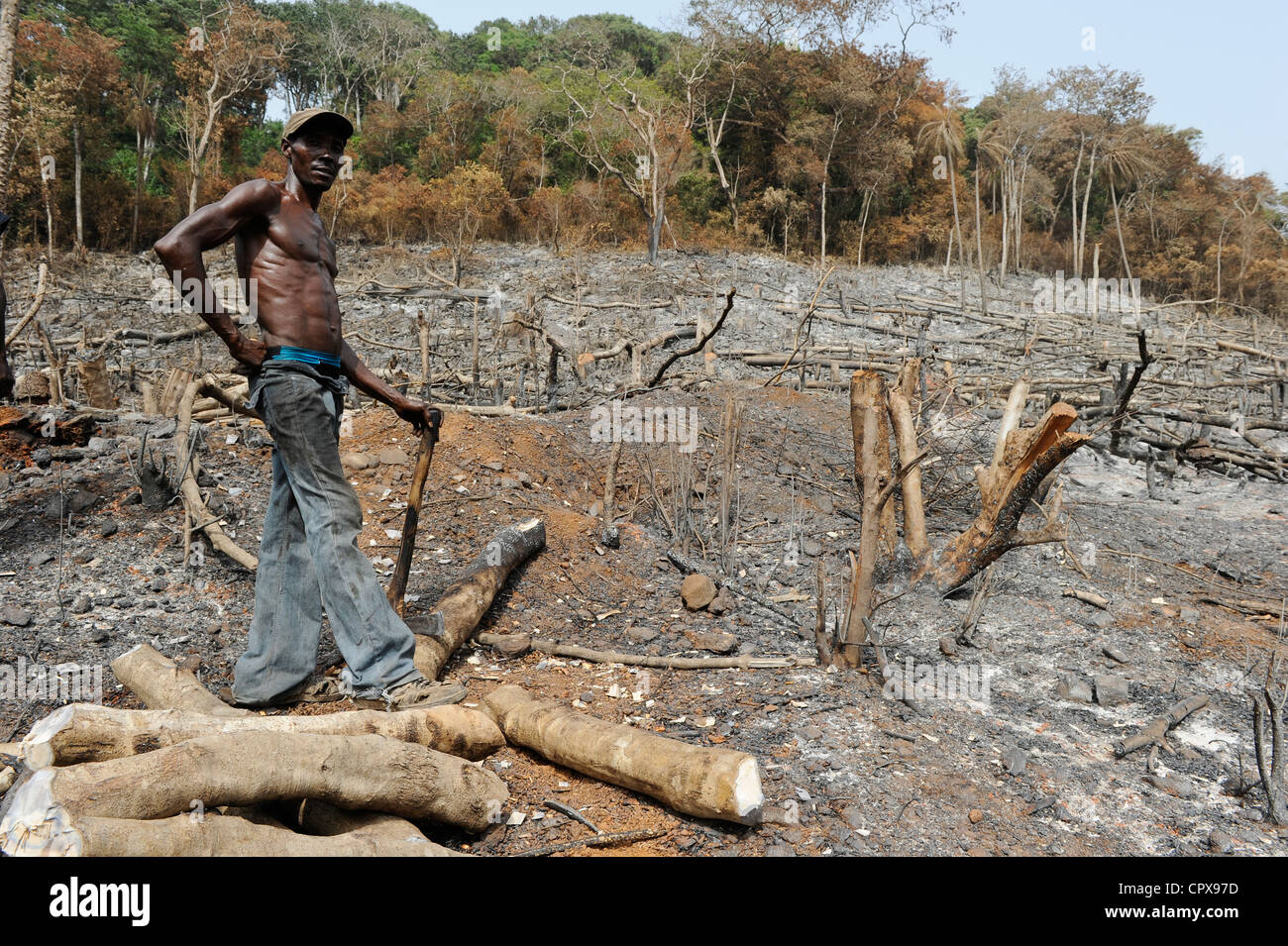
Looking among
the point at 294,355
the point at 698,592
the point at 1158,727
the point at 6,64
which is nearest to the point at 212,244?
the point at 294,355

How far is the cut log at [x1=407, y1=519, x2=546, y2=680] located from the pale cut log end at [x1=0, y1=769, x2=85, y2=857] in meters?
1.41

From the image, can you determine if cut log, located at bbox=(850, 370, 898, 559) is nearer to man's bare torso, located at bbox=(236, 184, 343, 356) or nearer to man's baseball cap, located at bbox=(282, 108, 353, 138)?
man's bare torso, located at bbox=(236, 184, 343, 356)

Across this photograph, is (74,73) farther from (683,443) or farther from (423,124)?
(683,443)

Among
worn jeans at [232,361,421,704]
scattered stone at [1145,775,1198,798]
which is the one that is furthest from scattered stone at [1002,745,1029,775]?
worn jeans at [232,361,421,704]

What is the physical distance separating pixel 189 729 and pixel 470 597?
1534 mm

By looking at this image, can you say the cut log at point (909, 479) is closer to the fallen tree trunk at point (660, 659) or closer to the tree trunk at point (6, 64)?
the fallen tree trunk at point (660, 659)

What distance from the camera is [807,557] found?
16.9 feet

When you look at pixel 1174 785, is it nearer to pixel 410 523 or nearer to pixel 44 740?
pixel 410 523

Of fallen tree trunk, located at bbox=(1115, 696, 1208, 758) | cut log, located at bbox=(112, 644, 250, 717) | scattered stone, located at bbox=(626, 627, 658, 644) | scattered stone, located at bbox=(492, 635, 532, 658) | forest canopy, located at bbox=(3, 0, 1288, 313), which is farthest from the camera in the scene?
forest canopy, located at bbox=(3, 0, 1288, 313)

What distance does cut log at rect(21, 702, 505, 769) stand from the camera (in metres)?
1.86

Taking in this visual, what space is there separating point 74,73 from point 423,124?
10.8 meters

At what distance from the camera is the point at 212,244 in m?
2.57

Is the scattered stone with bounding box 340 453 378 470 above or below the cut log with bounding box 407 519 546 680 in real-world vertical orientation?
above

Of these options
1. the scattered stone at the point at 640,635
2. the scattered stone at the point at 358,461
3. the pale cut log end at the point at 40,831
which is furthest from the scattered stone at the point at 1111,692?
the scattered stone at the point at 358,461
